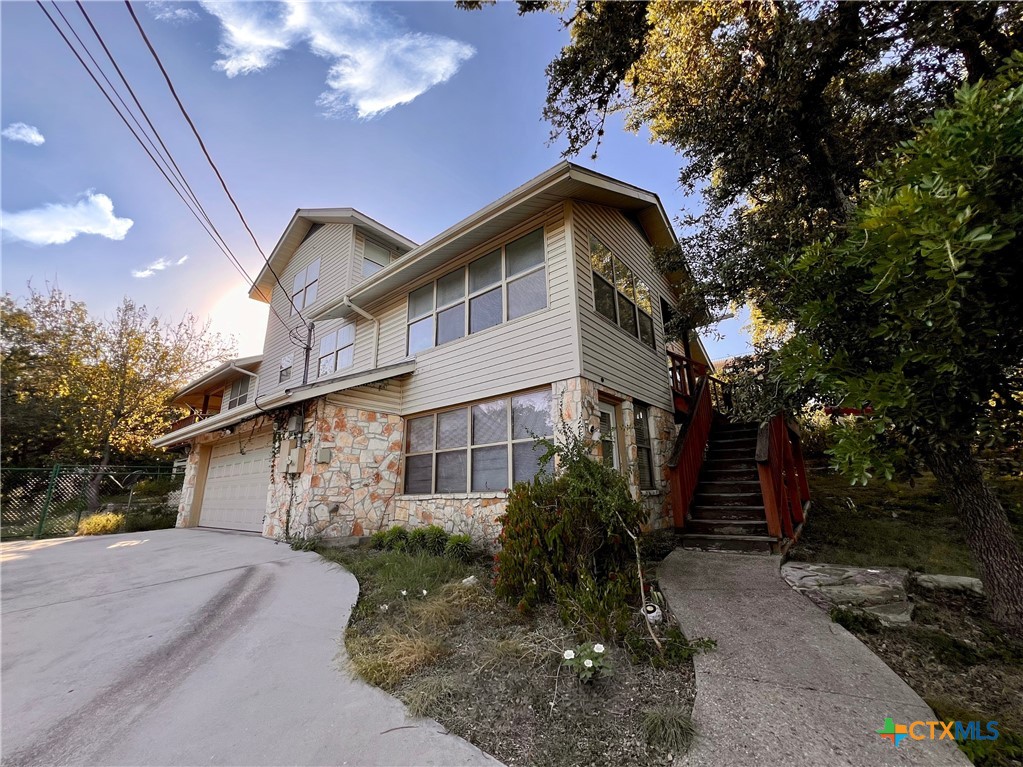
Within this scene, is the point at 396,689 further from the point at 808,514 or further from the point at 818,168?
the point at 808,514

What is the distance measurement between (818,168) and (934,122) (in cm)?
307

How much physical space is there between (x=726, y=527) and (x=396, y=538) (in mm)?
5037

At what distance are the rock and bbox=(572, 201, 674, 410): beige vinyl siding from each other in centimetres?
381

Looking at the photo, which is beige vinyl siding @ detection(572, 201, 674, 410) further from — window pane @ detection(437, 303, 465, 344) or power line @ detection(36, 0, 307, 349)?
power line @ detection(36, 0, 307, 349)

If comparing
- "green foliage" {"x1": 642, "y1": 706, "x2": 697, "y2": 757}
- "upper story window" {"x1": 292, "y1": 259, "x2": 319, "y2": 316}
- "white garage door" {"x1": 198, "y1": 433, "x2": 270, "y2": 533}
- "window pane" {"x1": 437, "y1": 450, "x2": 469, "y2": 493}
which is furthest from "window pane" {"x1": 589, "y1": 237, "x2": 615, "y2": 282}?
"upper story window" {"x1": 292, "y1": 259, "x2": 319, "y2": 316}

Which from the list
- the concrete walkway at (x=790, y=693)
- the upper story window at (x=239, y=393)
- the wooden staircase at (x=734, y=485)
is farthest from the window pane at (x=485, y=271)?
the upper story window at (x=239, y=393)

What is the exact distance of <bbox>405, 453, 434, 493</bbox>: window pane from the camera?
7102 millimetres

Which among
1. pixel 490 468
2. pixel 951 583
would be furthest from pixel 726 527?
pixel 490 468

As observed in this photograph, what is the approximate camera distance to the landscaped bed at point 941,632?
2.03 meters

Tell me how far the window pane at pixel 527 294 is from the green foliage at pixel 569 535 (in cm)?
292

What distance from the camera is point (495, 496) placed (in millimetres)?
5902

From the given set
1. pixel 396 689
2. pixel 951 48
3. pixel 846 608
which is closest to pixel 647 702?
pixel 396 689

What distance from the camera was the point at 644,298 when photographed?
26.4 feet

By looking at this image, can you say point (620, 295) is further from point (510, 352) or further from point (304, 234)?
point (304, 234)
